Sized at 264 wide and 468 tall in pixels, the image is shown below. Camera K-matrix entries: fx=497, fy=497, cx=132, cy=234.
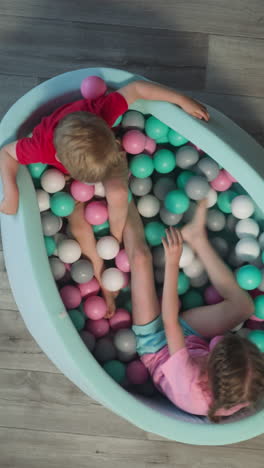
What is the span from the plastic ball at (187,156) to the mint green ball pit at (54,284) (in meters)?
0.10

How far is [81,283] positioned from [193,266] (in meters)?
0.30

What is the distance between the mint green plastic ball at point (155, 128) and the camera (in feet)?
4.38

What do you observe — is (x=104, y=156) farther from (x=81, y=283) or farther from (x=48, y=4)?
Result: (x=48, y=4)

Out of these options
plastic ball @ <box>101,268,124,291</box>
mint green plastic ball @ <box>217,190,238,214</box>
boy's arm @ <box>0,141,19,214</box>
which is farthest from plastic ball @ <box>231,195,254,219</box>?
boy's arm @ <box>0,141,19,214</box>

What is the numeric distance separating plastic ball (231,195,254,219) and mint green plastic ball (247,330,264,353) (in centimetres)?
30

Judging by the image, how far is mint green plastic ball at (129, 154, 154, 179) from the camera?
4.36ft

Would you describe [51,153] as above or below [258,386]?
above

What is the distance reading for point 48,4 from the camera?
150 cm

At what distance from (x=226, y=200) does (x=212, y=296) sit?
0.27m

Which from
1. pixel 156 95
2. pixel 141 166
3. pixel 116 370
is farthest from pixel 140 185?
pixel 116 370

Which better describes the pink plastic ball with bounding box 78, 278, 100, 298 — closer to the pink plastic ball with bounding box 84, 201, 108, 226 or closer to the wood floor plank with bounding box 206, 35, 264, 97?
the pink plastic ball with bounding box 84, 201, 108, 226

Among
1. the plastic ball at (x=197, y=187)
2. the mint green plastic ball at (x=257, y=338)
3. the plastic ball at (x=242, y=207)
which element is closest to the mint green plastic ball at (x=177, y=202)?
the plastic ball at (x=197, y=187)

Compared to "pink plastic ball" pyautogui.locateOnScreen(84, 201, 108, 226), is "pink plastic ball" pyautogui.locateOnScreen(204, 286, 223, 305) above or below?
below

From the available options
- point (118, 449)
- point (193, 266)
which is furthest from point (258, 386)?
point (118, 449)
